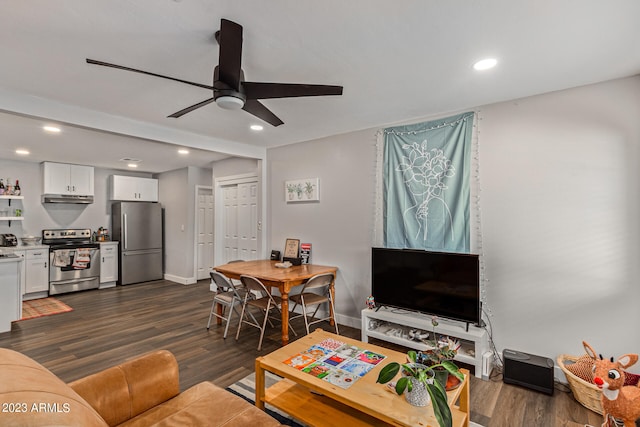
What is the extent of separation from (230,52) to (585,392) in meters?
3.33

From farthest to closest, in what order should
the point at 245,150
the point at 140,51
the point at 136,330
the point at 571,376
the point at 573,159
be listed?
the point at 245,150 → the point at 136,330 → the point at 573,159 → the point at 571,376 → the point at 140,51

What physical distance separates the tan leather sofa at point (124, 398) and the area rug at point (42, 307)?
13.8 feet

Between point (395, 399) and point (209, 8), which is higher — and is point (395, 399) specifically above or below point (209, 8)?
below

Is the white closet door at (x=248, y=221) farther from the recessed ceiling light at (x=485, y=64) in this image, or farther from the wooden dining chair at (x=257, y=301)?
the recessed ceiling light at (x=485, y=64)

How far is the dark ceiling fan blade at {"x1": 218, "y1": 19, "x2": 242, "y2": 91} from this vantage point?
5.42 feet

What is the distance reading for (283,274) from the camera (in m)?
3.65

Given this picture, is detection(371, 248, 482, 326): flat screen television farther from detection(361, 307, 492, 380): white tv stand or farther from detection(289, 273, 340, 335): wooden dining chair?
detection(289, 273, 340, 335): wooden dining chair

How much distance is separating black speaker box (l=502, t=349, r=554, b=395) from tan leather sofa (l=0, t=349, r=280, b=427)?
219cm

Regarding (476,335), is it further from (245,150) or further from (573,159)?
(245,150)

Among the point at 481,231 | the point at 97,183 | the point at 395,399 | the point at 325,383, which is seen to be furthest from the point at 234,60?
the point at 97,183

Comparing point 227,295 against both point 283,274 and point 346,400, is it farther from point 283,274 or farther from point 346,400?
point 346,400

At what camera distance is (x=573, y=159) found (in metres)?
2.61

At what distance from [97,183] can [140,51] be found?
5.74m

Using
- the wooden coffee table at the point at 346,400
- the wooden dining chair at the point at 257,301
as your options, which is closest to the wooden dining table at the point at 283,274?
the wooden dining chair at the point at 257,301
